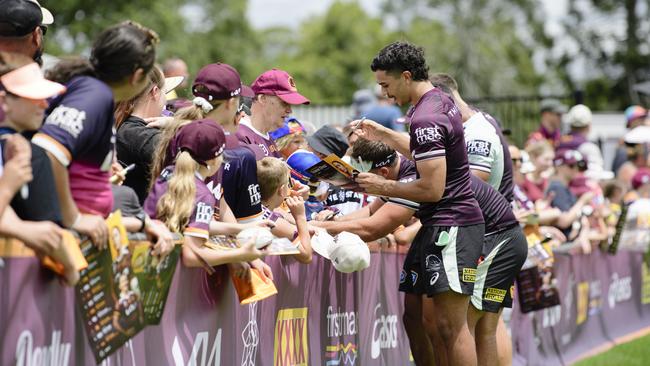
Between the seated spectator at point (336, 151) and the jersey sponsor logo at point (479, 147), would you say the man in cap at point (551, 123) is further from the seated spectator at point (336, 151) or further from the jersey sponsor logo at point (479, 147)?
the jersey sponsor logo at point (479, 147)

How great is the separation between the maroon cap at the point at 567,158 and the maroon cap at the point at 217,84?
331 inches

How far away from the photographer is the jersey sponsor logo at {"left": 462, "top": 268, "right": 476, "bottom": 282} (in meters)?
7.64

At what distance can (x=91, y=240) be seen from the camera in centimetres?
496

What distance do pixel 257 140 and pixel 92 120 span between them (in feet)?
10.5

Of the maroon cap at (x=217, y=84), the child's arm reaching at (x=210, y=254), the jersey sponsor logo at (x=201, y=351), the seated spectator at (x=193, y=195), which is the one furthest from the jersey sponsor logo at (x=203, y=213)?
the maroon cap at (x=217, y=84)

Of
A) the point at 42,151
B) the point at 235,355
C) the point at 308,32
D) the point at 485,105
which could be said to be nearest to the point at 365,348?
the point at 235,355

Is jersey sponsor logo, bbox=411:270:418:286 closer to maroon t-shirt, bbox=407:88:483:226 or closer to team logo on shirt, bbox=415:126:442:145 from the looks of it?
maroon t-shirt, bbox=407:88:483:226

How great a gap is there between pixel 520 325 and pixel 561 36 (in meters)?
51.5

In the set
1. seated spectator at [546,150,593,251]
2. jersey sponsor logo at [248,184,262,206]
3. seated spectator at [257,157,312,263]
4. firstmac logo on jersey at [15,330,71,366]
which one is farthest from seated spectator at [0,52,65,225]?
seated spectator at [546,150,593,251]

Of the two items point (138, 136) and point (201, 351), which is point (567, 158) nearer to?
point (138, 136)

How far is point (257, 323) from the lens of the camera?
7.02 meters

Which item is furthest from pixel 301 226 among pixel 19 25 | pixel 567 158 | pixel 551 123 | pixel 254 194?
pixel 551 123

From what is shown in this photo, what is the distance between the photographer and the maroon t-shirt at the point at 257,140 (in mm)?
7973

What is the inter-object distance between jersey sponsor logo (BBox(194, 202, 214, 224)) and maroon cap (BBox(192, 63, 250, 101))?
117 centimetres
